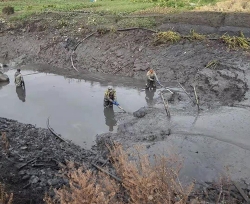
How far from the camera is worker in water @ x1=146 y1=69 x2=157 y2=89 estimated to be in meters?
14.8

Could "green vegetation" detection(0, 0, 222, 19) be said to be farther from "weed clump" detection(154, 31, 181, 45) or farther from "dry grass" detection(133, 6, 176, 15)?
"weed clump" detection(154, 31, 181, 45)

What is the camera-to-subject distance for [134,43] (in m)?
19.0

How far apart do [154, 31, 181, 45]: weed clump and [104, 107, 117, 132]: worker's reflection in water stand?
6.67m

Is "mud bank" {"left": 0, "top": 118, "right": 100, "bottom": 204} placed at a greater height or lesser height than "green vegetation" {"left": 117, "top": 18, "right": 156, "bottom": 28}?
lesser

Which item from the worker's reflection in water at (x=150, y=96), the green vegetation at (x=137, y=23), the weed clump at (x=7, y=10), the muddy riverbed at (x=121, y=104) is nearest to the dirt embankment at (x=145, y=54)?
the muddy riverbed at (x=121, y=104)

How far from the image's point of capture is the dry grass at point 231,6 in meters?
21.2

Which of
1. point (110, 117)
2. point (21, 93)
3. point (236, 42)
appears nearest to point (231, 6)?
point (236, 42)

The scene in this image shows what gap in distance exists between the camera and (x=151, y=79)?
15.0m

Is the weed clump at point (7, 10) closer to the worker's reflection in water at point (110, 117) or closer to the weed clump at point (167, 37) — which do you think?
the weed clump at point (167, 37)

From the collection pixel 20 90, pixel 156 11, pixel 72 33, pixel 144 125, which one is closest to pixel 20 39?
pixel 72 33

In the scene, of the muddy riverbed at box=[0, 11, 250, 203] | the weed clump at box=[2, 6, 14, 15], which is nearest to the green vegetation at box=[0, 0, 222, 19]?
the weed clump at box=[2, 6, 14, 15]

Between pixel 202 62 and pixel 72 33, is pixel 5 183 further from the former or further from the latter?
pixel 72 33

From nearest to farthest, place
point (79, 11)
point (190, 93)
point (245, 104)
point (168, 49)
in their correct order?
1. point (245, 104)
2. point (190, 93)
3. point (168, 49)
4. point (79, 11)

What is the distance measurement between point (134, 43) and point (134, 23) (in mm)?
2064
